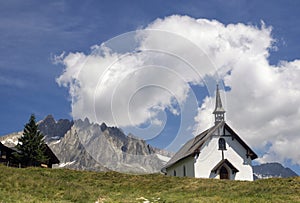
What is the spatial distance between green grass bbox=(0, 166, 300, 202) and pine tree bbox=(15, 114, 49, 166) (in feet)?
101

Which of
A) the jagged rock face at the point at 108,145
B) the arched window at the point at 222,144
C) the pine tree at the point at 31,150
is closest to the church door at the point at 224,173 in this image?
the arched window at the point at 222,144

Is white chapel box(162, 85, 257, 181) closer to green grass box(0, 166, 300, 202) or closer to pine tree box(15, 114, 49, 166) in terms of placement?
green grass box(0, 166, 300, 202)

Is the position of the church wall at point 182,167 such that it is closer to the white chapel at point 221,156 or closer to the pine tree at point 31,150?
the white chapel at point 221,156

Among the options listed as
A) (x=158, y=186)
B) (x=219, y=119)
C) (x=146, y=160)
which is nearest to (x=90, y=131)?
(x=158, y=186)

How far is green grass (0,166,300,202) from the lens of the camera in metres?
30.1

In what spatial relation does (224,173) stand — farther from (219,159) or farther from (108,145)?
(108,145)

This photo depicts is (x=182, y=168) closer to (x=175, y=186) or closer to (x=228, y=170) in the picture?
(x=228, y=170)

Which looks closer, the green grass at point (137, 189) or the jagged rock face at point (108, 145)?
the green grass at point (137, 189)

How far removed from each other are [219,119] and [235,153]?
27.5 feet

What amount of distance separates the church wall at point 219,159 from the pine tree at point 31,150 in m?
33.0

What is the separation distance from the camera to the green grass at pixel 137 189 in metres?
30.1

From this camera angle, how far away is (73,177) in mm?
46250

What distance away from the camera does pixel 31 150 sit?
76.6 m

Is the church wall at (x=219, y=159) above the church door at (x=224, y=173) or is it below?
above
